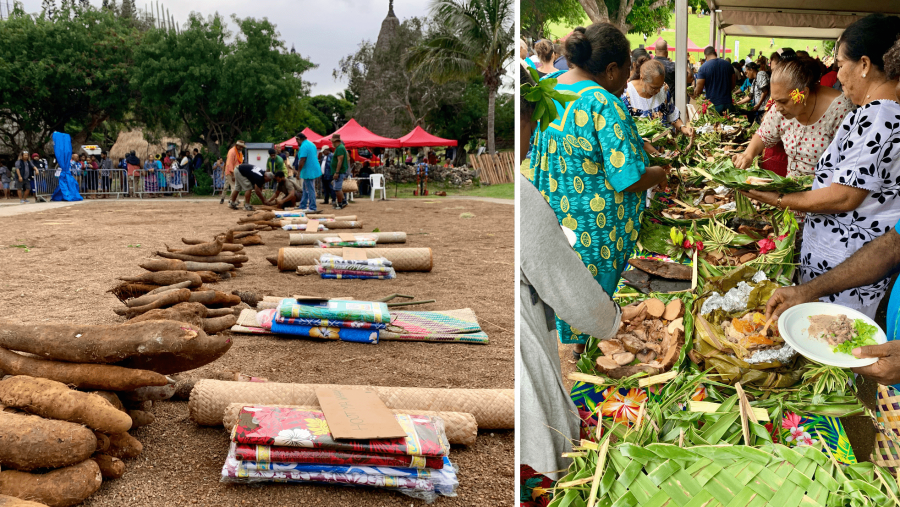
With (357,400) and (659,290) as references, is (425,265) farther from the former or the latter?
(659,290)

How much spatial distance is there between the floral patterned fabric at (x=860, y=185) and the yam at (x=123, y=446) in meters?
2.51

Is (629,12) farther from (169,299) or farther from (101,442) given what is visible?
(169,299)

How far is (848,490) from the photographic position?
4.00ft

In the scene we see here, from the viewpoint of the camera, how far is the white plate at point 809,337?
1.33 meters

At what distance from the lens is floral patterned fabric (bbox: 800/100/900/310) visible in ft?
4.69

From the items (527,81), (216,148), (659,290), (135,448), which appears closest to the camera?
(527,81)

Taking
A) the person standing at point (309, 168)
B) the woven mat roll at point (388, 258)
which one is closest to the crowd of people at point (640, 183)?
the woven mat roll at point (388, 258)

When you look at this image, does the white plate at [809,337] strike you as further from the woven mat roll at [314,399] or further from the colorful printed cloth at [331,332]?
the colorful printed cloth at [331,332]

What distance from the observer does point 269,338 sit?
447 cm

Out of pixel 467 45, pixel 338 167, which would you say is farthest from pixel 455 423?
pixel 467 45

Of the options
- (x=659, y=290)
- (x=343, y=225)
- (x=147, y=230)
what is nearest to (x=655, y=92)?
(x=659, y=290)

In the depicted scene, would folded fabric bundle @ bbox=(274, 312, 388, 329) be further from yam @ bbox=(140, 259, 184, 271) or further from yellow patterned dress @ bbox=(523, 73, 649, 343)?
yellow patterned dress @ bbox=(523, 73, 649, 343)

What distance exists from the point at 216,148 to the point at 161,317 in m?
22.5

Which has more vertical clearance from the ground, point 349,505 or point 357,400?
point 357,400
